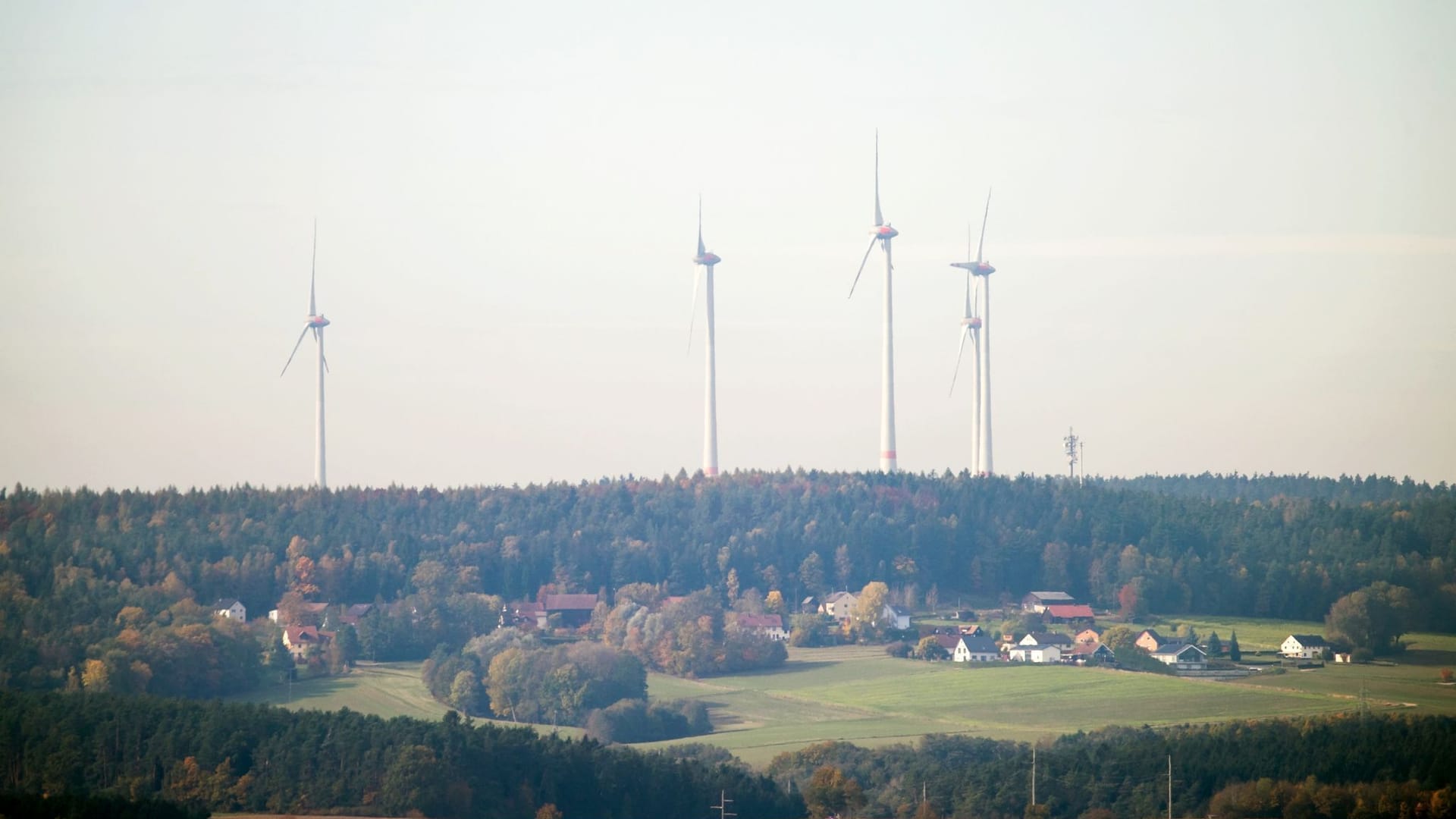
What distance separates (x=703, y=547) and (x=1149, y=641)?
177ft

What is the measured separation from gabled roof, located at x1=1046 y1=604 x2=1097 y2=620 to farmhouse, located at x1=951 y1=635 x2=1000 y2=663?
51.9 ft

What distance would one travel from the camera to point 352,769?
89000 mm

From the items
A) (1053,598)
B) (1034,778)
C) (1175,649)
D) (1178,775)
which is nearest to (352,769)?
(1034,778)

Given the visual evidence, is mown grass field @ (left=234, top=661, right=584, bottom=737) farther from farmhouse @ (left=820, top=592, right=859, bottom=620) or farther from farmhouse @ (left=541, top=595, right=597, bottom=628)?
farmhouse @ (left=820, top=592, right=859, bottom=620)

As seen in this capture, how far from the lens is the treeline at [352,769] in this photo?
86938 mm

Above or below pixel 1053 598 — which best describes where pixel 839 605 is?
below

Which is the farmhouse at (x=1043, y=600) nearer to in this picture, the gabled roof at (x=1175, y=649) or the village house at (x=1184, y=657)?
the gabled roof at (x=1175, y=649)

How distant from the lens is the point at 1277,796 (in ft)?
274

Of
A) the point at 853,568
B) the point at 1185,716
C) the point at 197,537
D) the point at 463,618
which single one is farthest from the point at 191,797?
the point at 853,568

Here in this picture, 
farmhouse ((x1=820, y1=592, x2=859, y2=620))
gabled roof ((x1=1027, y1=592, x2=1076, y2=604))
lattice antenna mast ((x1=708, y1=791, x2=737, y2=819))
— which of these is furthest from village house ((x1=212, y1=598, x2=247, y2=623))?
lattice antenna mast ((x1=708, y1=791, x2=737, y2=819))

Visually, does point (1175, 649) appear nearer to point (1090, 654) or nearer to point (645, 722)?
point (1090, 654)

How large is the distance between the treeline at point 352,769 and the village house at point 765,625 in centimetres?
5024

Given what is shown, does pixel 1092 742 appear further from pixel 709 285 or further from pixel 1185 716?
pixel 709 285

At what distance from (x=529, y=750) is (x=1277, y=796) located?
33.2m
